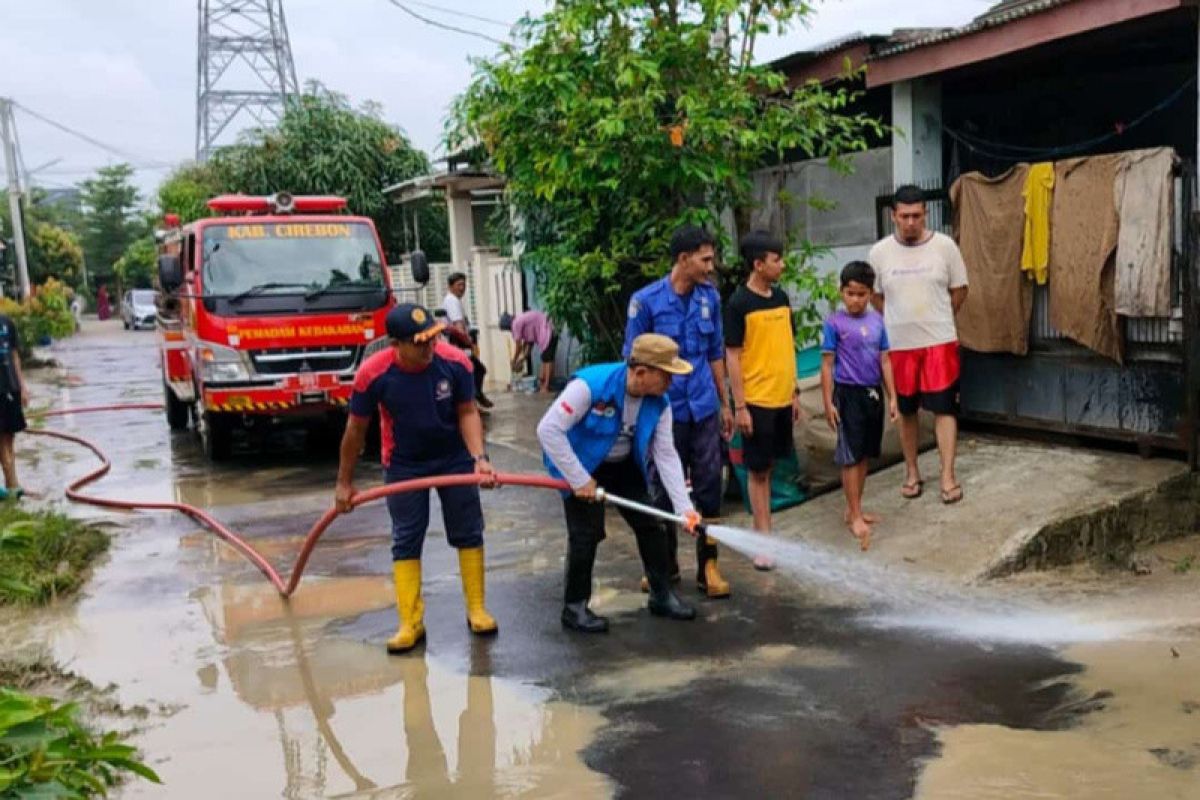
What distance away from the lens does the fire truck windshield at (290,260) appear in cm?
1170

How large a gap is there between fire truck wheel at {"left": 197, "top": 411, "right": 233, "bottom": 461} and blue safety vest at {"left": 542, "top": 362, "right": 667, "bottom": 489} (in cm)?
706

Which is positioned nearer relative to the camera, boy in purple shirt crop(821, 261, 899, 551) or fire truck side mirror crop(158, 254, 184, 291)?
boy in purple shirt crop(821, 261, 899, 551)

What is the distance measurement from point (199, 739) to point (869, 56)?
683 centimetres

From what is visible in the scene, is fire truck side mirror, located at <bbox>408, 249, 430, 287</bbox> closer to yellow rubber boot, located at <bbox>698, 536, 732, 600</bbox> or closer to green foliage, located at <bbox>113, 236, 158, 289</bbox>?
yellow rubber boot, located at <bbox>698, 536, 732, 600</bbox>

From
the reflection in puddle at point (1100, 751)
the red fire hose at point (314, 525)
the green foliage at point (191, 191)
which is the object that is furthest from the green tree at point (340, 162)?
the reflection in puddle at point (1100, 751)

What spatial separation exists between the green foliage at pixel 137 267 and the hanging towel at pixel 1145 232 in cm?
5041

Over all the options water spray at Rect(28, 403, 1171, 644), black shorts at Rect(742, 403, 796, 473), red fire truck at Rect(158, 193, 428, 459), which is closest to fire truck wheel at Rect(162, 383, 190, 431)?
red fire truck at Rect(158, 193, 428, 459)

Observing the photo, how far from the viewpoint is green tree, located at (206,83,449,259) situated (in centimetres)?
2377

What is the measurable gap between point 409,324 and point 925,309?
3330 millimetres

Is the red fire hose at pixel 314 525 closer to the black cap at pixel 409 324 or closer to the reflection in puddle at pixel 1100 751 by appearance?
the black cap at pixel 409 324

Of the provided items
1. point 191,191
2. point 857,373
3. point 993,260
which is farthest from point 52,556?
point 191,191

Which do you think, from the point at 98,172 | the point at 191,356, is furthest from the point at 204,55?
the point at 191,356

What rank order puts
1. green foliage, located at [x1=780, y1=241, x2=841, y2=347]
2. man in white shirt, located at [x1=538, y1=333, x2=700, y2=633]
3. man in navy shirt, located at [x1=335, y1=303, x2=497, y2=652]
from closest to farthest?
man in white shirt, located at [x1=538, y1=333, x2=700, y2=633], man in navy shirt, located at [x1=335, y1=303, x2=497, y2=652], green foliage, located at [x1=780, y1=241, x2=841, y2=347]

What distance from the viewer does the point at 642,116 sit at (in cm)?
841
